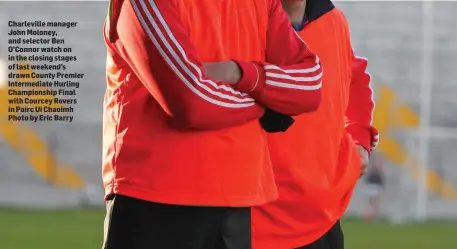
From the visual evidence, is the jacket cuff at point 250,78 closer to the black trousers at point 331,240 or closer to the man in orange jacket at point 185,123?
the man in orange jacket at point 185,123

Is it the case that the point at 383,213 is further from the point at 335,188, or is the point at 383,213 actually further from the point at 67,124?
the point at 335,188

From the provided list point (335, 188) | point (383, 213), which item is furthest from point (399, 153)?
point (335, 188)

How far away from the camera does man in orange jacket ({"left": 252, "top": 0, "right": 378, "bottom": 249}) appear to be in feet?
9.86

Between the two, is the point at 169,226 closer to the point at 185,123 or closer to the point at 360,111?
the point at 185,123

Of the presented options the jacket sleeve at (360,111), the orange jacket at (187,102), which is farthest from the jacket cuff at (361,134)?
the orange jacket at (187,102)

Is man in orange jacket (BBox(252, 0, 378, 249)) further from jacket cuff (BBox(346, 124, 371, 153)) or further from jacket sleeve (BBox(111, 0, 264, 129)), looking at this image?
jacket sleeve (BBox(111, 0, 264, 129))

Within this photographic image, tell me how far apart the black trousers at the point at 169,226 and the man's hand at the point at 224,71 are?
0.27 metres

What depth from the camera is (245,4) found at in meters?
2.22

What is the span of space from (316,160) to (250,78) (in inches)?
36.4

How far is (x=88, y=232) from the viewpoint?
12.8 metres

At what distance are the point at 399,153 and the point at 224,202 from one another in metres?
16.4

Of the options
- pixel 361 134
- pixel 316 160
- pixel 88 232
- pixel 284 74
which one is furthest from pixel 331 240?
pixel 88 232

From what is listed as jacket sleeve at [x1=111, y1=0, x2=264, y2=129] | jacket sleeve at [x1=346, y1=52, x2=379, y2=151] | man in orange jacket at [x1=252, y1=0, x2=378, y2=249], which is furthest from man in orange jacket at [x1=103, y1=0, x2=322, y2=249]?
jacket sleeve at [x1=346, y1=52, x2=379, y2=151]

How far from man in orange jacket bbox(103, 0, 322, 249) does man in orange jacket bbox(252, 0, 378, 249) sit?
76 centimetres
